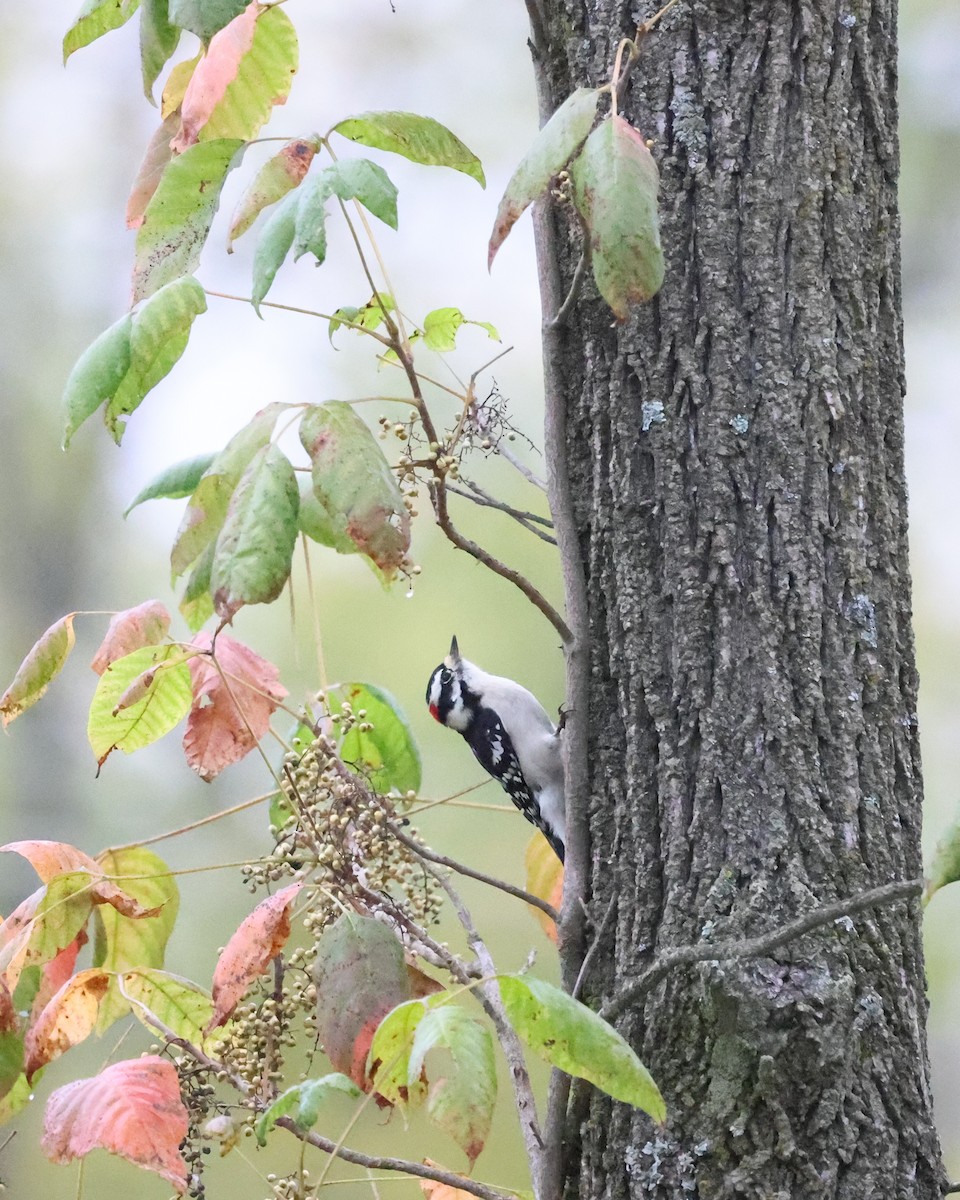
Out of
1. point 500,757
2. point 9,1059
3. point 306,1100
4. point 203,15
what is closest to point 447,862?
point 306,1100

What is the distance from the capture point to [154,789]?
4809mm

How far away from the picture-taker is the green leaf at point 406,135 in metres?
0.88

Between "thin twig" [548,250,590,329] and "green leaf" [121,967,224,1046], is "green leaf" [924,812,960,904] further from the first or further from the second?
"green leaf" [121,967,224,1046]

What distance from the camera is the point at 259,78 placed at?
3.00 ft

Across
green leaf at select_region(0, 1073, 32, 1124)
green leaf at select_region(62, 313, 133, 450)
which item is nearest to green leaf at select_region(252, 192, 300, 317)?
green leaf at select_region(62, 313, 133, 450)

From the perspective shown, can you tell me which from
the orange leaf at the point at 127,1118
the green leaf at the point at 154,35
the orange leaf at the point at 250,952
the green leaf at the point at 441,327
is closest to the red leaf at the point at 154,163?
the green leaf at the point at 154,35

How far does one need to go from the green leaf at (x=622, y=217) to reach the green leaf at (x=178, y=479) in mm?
546

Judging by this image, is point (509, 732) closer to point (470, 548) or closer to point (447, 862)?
point (447, 862)

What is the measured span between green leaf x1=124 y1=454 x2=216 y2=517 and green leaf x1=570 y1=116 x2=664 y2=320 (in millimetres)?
546

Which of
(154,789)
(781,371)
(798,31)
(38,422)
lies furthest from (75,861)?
(38,422)

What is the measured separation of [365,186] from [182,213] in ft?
0.53

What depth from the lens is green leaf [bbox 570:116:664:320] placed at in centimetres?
70

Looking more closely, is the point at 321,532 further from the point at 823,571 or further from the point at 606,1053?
the point at 606,1053

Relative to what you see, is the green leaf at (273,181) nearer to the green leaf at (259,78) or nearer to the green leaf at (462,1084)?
the green leaf at (259,78)
